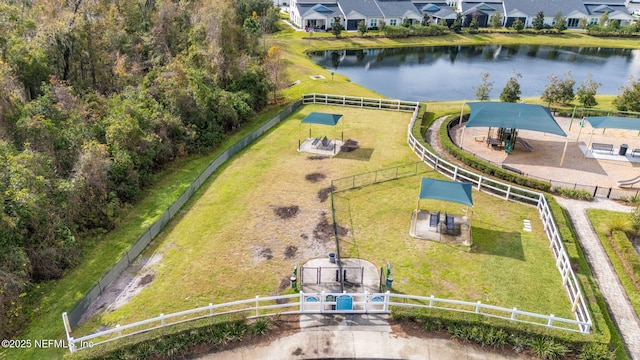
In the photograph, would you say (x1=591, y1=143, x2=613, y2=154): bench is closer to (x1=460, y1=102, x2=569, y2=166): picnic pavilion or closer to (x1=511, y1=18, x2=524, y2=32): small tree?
(x1=460, y1=102, x2=569, y2=166): picnic pavilion

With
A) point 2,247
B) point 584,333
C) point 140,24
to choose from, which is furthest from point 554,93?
point 2,247

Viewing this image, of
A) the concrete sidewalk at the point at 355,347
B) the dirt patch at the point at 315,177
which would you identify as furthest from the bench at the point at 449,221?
the dirt patch at the point at 315,177

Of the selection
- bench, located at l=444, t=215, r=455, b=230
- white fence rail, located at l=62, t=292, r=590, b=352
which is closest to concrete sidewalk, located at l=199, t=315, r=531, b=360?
white fence rail, located at l=62, t=292, r=590, b=352

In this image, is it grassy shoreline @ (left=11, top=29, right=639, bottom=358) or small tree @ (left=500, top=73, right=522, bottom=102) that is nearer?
grassy shoreline @ (left=11, top=29, right=639, bottom=358)

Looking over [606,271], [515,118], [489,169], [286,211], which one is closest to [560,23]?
[515,118]

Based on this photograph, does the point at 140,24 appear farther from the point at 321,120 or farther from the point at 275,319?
the point at 275,319

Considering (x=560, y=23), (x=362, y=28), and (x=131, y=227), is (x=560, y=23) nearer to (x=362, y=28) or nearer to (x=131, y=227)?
(x=362, y=28)
